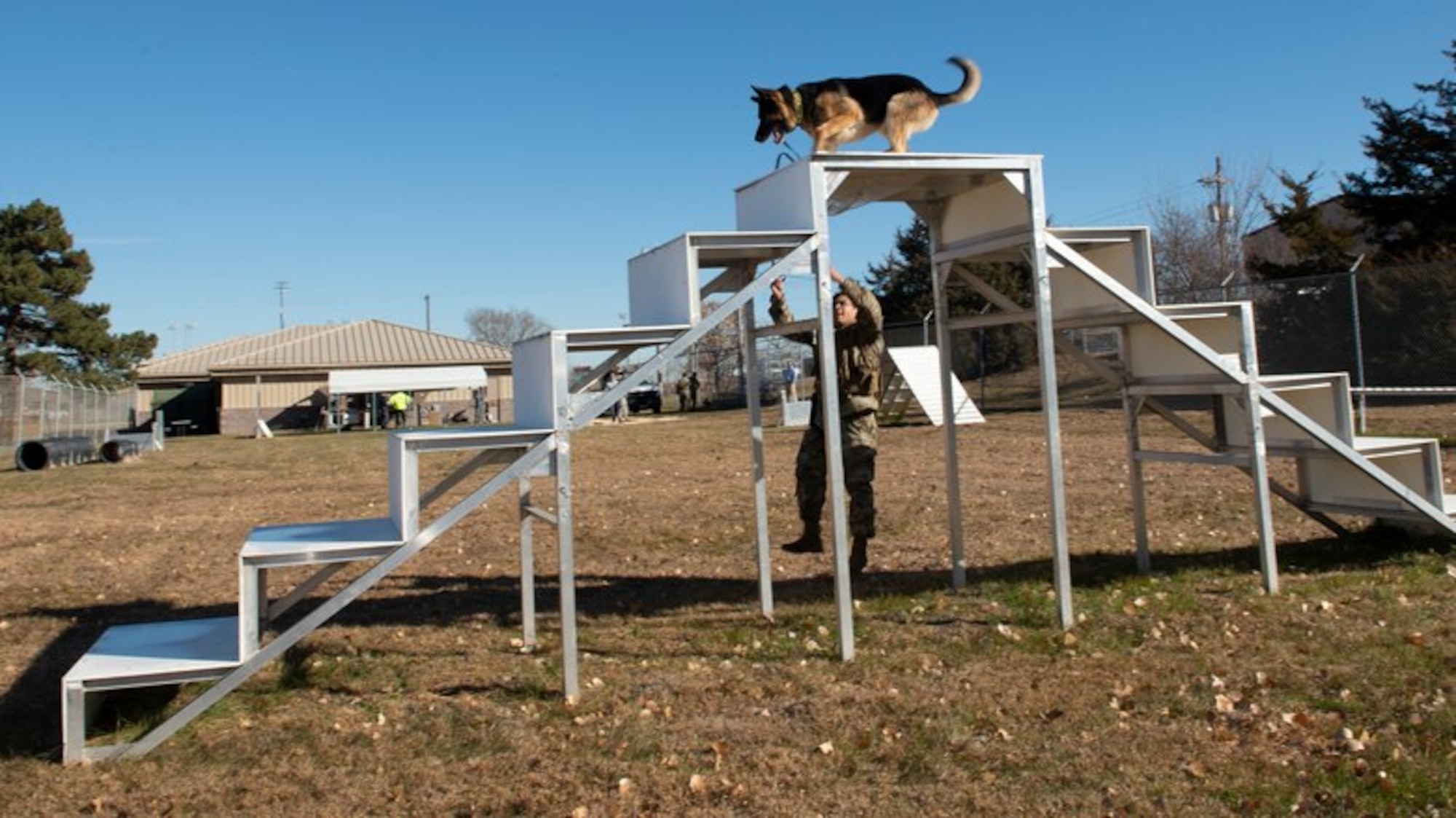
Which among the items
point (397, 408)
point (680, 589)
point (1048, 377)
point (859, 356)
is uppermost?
point (397, 408)

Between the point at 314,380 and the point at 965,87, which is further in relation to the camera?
the point at 314,380

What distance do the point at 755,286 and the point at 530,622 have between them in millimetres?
2301

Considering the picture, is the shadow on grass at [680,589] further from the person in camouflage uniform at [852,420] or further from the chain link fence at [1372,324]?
the chain link fence at [1372,324]

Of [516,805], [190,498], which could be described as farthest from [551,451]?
[190,498]

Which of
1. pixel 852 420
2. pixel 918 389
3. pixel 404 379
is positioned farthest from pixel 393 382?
pixel 852 420

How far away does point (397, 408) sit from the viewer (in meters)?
38.6

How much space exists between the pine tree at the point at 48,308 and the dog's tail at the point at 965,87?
40440 mm

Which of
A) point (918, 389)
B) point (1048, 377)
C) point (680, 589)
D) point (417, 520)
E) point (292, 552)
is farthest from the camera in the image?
point (918, 389)

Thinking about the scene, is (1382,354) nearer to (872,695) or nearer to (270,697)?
(872,695)

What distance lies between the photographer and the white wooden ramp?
20.9 metres

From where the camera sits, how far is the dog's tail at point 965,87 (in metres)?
6.12

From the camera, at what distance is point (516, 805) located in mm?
3609

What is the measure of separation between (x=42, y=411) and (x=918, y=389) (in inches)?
778

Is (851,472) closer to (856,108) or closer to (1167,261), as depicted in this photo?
(856,108)
